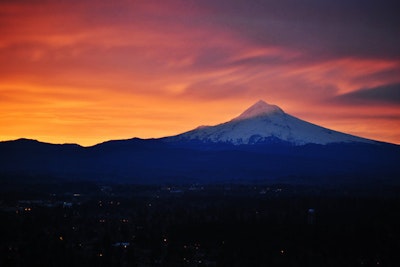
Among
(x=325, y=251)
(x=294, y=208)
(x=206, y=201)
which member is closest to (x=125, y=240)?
(x=325, y=251)

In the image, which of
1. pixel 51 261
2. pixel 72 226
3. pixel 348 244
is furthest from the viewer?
pixel 72 226

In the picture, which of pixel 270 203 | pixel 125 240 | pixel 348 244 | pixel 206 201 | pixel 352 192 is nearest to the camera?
pixel 348 244

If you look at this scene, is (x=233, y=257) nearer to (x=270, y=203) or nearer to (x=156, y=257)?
(x=156, y=257)

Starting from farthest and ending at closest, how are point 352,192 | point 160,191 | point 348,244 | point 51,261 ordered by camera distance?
1. point 160,191
2. point 352,192
3. point 348,244
4. point 51,261

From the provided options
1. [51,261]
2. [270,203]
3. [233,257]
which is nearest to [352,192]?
[270,203]

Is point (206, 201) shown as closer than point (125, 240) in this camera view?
No

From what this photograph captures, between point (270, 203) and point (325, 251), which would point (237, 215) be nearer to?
point (270, 203)
